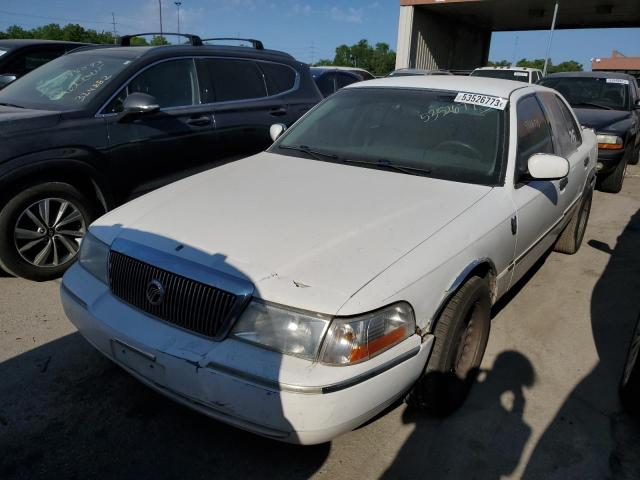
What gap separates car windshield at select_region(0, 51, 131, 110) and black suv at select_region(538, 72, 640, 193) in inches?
248

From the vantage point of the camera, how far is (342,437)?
2.48 m

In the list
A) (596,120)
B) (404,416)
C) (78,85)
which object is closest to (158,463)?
(404,416)

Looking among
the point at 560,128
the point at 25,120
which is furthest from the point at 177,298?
the point at 560,128

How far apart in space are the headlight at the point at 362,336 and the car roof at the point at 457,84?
6.56ft

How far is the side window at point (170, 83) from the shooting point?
454 cm

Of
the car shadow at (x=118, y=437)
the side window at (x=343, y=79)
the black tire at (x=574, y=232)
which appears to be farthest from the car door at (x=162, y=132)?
the side window at (x=343, y=79)

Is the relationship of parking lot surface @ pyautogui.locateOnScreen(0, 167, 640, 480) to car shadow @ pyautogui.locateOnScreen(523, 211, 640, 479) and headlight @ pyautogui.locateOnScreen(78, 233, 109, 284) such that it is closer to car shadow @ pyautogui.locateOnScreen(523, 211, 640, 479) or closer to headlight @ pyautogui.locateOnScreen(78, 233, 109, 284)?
car shadow @ pyautogui.locateOnScreen(523, 211, 640, 479)

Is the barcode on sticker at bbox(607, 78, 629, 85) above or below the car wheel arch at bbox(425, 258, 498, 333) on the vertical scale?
above

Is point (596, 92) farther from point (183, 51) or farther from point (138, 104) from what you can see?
point (138, 104)

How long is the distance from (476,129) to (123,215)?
84.9 inches

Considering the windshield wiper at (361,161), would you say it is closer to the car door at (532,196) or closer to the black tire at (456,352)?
the car door at (532,196)

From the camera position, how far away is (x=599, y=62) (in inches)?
2586

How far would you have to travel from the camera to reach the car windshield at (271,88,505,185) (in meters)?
3.06

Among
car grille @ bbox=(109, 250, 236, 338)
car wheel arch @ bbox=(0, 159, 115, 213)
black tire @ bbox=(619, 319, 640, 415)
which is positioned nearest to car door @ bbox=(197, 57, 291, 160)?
car wheel arch @ bbox=(0, 159, 115, 213)
